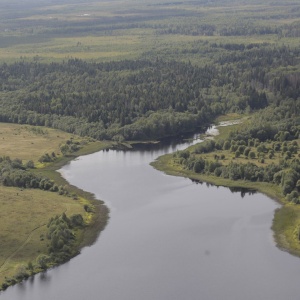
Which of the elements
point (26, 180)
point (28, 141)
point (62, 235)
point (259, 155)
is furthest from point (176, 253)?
point (28, 141)

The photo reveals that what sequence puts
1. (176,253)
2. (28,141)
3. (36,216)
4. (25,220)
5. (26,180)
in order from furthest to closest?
(28,141), (26,180), (36,216), (25,220), (176,253)

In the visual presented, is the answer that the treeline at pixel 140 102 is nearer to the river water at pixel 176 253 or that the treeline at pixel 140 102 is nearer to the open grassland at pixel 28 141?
the open grassland at pixel 28 141

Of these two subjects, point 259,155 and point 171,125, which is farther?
point 171,125

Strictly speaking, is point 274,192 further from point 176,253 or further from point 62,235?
point 62,235

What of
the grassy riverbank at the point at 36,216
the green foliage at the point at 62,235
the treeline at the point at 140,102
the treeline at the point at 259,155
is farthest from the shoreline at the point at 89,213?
the treeline at the point at 259,155

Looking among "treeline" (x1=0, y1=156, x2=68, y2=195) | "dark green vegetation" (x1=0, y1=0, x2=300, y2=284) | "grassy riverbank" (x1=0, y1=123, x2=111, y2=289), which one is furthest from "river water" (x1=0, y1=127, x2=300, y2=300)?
"treeline" (x1=0, y1=156, x2=68, y2=195)

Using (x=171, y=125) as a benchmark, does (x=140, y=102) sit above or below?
above

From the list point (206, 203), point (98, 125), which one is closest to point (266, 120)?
point (98, 125)
